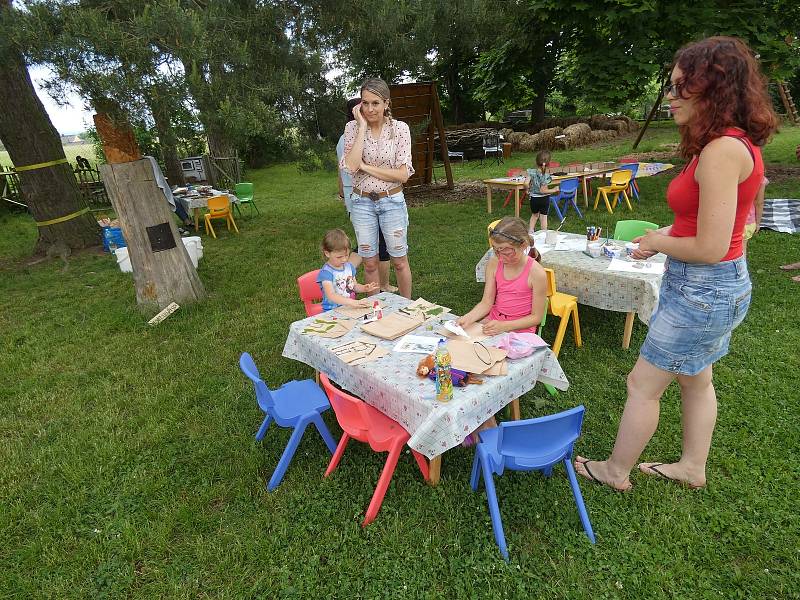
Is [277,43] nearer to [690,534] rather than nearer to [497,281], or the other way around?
[497,281]

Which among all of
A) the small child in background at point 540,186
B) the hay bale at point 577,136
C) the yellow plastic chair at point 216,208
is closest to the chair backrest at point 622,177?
the small child in background at point 540,186

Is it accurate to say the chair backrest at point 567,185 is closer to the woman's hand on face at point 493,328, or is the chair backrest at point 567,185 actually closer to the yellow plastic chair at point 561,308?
the yellow plastic chair at point 561,308

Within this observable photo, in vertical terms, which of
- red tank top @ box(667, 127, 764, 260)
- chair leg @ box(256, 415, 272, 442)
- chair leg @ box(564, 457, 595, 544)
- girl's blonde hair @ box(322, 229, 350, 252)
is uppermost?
red tank top @ box(667, 127, 764, 260)

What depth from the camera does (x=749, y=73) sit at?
1771 millimetres

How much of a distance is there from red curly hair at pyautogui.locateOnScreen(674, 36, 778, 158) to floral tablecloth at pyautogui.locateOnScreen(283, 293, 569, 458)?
1.37 meters

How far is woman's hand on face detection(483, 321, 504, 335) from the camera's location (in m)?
2.87

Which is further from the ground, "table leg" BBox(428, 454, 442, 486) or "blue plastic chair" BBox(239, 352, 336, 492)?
"blue plastic chair" BBox(239, 352, 336, 492)

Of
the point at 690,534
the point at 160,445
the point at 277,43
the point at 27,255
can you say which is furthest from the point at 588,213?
the point at 27,255

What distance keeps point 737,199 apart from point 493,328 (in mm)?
1410

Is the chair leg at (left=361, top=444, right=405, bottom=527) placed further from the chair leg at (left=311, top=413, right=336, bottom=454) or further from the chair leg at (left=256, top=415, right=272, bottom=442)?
the chair leg at (left=256, top=415, right=272, bottom=442)

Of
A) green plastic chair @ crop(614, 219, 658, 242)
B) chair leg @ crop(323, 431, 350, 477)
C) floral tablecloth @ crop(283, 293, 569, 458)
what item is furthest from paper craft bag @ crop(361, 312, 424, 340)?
green plastic chair @ crop(614, 219, 658, 242)

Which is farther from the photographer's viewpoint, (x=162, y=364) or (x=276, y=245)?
(x=276, y=245)

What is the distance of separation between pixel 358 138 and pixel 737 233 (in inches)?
113

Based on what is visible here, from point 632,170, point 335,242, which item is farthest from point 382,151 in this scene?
point 632,170
